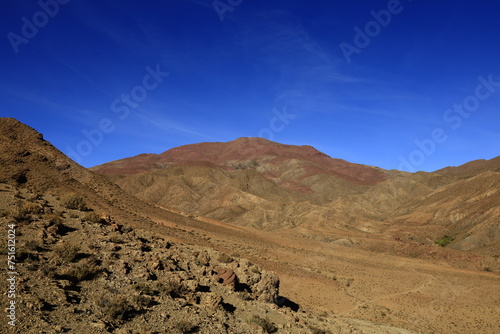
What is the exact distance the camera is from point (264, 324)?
32.5ft

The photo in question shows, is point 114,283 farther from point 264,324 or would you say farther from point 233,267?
point 233,267

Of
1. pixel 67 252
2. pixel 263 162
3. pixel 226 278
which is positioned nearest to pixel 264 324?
pixel 226 278

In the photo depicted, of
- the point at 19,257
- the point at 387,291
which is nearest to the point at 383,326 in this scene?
the point at 387,291

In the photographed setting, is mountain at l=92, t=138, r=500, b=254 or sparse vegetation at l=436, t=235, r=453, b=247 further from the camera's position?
mountain at l=92, t=138, r=500, b=254

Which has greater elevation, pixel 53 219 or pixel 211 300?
pixel 53 219

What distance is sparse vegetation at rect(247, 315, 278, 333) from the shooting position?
981 centimetres

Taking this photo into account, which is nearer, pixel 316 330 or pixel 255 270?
pixel 316 330

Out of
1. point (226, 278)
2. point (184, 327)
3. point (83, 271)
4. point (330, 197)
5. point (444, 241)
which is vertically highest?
point (330, 197)

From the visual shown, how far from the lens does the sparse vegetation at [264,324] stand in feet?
32.2

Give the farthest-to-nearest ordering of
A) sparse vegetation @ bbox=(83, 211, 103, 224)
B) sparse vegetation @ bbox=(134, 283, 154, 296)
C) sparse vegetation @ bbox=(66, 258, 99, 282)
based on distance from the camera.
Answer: sparse vegetation @ bbox=(83, 211, 103, 224) < sparse vegetation @ bbox=(134, 283, 154, 296) < sparse vegetation @ bbox=(66, 258, 99, 282)

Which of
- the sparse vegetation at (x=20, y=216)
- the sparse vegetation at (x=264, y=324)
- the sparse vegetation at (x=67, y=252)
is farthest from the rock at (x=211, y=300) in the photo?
the sparse vegetation at (x=20, y=216)

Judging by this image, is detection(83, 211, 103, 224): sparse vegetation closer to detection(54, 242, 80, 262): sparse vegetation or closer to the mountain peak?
detection(54, 242, 80, 262): sparse vegetation

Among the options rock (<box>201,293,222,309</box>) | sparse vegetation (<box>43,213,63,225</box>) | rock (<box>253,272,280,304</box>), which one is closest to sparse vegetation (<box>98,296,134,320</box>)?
rock (<box>201,293,222,309</box>)

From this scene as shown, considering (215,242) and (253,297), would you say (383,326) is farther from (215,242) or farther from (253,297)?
(215,242)
